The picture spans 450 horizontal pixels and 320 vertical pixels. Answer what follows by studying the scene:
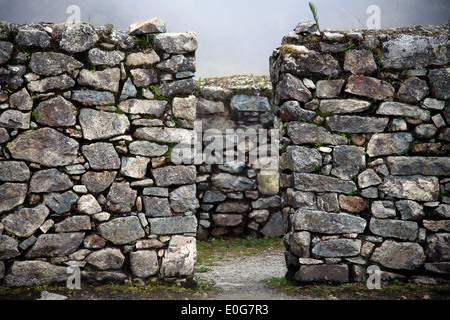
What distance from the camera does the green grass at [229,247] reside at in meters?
5.78

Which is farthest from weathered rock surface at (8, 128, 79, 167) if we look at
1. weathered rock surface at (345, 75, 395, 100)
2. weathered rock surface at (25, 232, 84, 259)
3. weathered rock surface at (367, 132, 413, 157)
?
weathered rock surface at (367, 132, 413, 157)

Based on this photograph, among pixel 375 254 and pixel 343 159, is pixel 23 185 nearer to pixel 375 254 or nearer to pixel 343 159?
pixel 343 159

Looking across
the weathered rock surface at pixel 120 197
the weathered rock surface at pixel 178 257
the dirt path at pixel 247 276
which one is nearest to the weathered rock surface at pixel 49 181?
the weathered rock surface at pixel 120 197

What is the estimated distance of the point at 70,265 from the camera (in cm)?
359

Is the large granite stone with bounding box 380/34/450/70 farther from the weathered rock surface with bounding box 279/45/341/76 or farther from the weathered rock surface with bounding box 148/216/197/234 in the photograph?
the weathered rock surface with bounding box 148/216/197/234

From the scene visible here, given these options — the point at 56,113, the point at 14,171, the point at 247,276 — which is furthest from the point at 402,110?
the point at 14,171

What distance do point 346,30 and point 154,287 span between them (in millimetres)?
3424

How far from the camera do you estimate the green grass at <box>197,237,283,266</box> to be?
19.0 feet

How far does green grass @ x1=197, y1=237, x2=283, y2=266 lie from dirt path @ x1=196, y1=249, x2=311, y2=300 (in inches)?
7.7

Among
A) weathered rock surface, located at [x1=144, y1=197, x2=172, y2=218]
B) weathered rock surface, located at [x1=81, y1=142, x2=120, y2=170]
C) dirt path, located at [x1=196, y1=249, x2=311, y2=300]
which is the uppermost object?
weathered rock surface, located at [x1=81, y1=142, x2=120, y2=170]

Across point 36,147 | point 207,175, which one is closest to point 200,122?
point 207,175

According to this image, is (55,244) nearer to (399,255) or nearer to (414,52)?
(399,255)

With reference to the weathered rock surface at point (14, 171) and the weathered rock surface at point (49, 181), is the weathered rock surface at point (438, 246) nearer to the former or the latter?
the weathered rock surface at point (49, 181)

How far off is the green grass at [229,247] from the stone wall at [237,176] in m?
0.15
